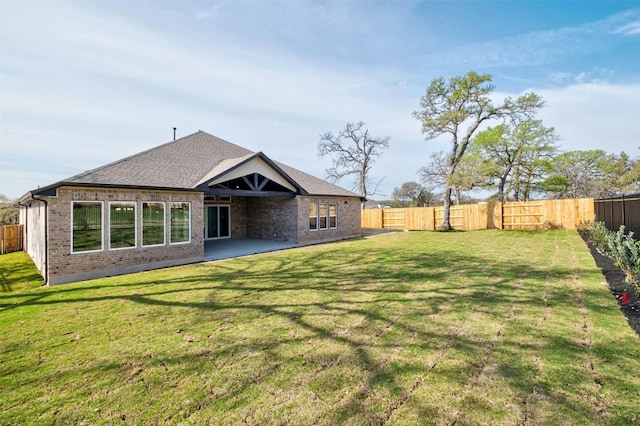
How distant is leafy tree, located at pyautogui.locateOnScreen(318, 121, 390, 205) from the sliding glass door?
19.7m

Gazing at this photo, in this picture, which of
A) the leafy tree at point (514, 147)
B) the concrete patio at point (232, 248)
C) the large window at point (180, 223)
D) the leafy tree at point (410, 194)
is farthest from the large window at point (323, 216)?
the leafy tree at point (410, 194)

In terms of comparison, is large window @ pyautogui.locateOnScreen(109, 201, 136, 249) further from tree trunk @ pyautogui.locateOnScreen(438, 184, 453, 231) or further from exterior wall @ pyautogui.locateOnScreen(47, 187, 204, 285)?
tree trunk @ pyautogui.locateOnScreen(438, 184, 453, 231)

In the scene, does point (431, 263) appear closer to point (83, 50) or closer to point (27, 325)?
point (27, 325)

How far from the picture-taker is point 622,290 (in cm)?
595

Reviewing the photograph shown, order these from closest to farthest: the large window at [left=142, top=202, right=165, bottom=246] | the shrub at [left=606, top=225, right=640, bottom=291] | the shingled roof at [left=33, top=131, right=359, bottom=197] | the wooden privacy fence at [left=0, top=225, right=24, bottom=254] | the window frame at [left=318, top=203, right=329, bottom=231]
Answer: the shrub at [left=606, top=225, right=640, bottom=291] → the shingled roof at [left=33, top=131, right=359, bottom=197] → the large window at [left=142, top=202, right=165, bottom=246] → the wooden privacy fence at [left=0, top=225, right=24, bottom=254] → the window frame at [left=318, top=203, right=329, bottom=231]

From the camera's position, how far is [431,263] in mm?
9430

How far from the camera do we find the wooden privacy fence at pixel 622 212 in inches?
375

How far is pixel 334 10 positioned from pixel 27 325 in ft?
38.6

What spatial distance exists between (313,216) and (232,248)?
184 inches

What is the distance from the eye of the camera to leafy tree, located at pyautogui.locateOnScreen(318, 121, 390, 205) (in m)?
33.2

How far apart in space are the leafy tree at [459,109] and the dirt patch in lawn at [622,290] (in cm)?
1321

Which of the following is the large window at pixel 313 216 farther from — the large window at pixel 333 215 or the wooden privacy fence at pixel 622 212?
the wooden privacy fence at pixel 622 212

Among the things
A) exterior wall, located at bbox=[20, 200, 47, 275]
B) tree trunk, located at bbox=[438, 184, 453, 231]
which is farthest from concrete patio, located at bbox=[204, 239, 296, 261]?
tree trunk, located at bbox=[438, 184, 453, 231]

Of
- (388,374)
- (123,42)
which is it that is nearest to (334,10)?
(123,42)
